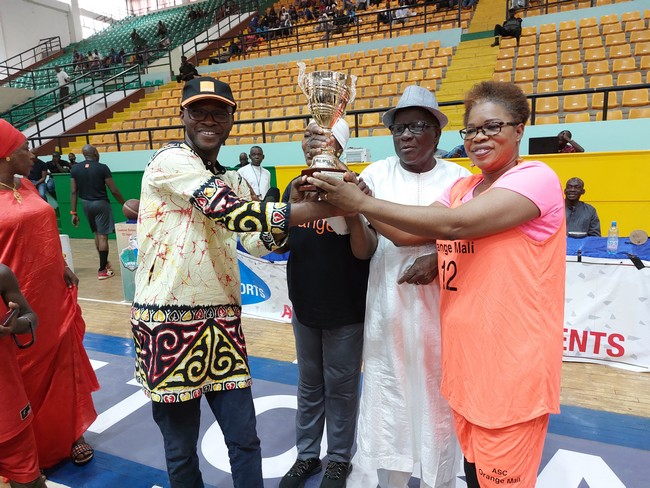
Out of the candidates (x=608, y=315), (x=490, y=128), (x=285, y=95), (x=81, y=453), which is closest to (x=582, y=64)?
(x=285, y=95)

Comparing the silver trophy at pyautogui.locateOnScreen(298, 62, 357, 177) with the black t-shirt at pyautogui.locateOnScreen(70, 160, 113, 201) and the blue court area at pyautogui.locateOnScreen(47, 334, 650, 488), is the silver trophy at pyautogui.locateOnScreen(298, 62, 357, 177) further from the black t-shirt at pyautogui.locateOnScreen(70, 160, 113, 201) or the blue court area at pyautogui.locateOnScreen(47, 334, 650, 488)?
the black t-shirt at pyautogui.locateOnScreen(70, 160, 113, 201)

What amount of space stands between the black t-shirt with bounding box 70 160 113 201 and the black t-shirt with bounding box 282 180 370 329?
5389 mm

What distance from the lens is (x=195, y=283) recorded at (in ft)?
5.14

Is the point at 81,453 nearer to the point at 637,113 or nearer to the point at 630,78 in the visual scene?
Answer: the point at 637,113

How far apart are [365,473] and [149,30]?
24.1 meters

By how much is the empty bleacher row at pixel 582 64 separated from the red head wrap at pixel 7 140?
6.81m

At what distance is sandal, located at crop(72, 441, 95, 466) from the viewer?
2461 millimetres

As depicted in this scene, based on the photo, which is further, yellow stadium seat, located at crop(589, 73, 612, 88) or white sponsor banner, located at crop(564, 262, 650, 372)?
yellow stadium seat, located at crop(589, 73, 612, 88)

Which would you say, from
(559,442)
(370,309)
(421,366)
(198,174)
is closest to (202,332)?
(198,174)

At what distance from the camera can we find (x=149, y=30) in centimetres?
2156

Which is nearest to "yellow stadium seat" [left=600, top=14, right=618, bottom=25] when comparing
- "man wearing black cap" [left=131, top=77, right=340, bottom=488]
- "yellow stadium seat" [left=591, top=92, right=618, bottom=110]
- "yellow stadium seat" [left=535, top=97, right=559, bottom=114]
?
"yellow stadium seat" [left=591, top=92, right=618, bottom=110]

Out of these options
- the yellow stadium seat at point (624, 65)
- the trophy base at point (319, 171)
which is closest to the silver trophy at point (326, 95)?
the trophy base at point (319, 171)

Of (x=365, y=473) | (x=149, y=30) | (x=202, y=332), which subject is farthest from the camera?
(x=149, y=30)

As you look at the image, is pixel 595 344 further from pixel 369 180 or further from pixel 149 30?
pixel 149 30
